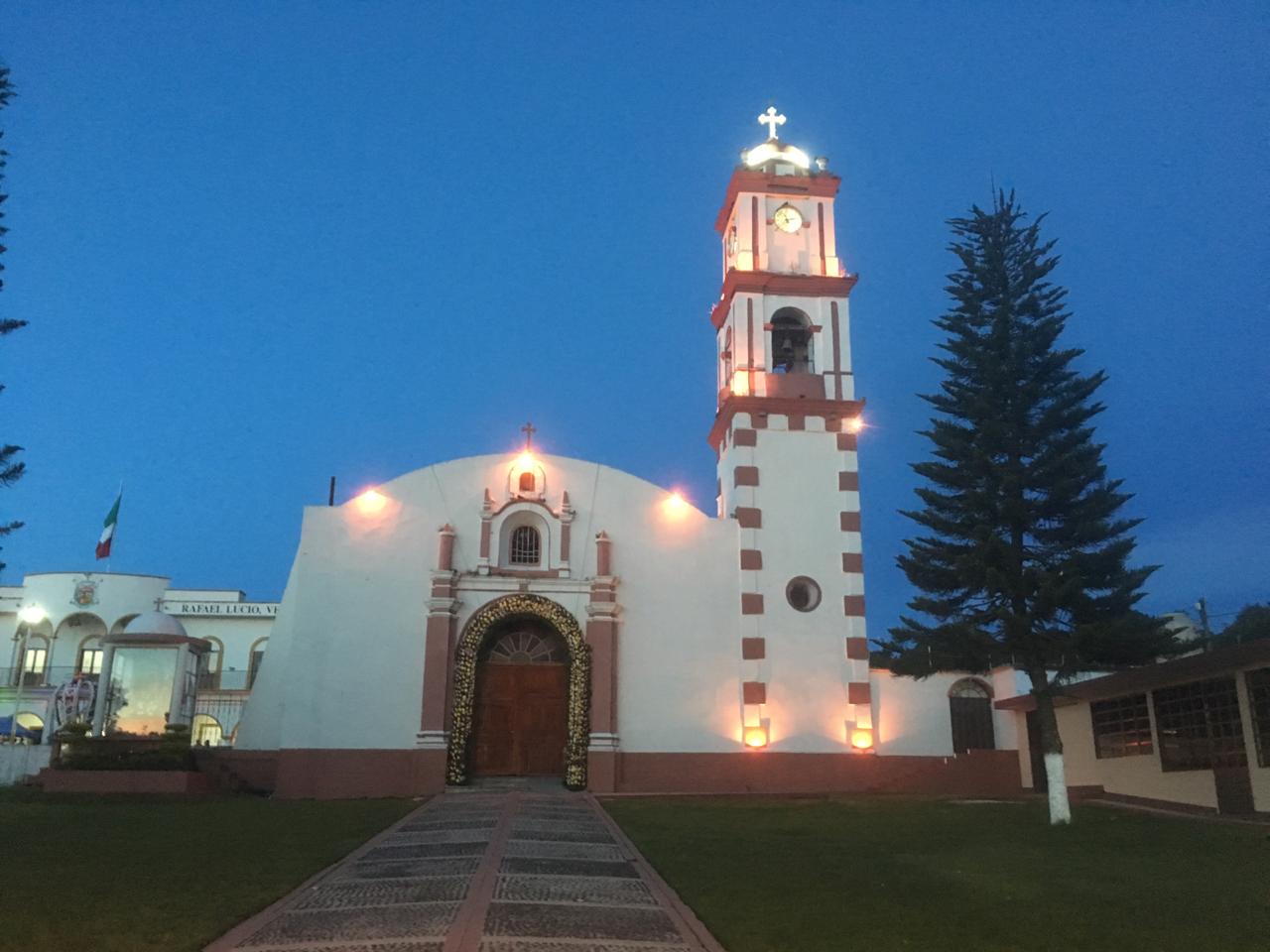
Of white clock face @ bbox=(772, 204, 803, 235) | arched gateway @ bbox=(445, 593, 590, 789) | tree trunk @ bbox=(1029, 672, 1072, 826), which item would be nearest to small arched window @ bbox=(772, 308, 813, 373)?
white clock face @ bbox=(772, 204, 803, 235)

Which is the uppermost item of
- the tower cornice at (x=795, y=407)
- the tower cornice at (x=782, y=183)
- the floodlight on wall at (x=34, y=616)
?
the tower cornice at (x=782, y=183)

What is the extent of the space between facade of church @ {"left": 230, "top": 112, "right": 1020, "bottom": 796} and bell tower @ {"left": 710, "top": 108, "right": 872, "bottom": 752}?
6 centimetres

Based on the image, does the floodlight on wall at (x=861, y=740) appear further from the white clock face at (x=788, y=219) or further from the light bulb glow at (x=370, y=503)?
the white clock face at (x=788, y=219)

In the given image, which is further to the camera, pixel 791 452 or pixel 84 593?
pixel 84 593

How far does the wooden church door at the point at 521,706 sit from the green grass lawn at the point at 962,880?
6.12 metres

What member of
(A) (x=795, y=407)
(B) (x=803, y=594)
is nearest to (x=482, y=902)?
(B) (x=803, y=594)

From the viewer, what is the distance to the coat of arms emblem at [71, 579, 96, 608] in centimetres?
3912

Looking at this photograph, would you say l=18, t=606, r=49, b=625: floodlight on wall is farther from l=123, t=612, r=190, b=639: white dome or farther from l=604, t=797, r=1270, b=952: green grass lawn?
l=604, t=797, r=1270, b=952: green grass lawn

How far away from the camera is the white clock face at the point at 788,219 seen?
24.5 meters

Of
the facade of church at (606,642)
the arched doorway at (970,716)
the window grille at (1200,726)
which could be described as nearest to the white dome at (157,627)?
the facade of church at (606,642)

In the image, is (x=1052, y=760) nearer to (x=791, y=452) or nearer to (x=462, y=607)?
(x=791, y=452)

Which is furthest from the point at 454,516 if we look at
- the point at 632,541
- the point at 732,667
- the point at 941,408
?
the point at 941,408

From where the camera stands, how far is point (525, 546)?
2231cm

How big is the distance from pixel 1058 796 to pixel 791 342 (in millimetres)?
11975
